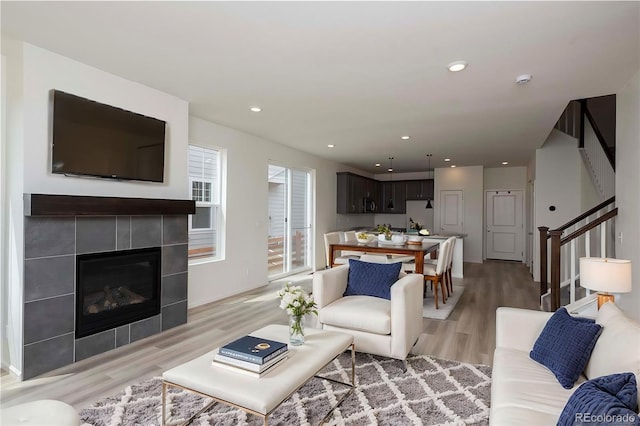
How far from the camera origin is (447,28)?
2.38 m

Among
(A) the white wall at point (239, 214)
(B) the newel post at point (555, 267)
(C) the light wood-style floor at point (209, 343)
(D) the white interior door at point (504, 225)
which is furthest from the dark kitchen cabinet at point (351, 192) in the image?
(B) the newel post at point (555, 267)

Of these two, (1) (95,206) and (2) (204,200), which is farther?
(2) (204,200)

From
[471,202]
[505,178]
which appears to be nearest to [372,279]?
[471,202]

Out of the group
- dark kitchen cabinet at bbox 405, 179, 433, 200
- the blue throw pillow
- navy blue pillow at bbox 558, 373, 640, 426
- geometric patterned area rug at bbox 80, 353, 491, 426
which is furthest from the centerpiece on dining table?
dark kitchen cabinet at bbox 405, 179, 433, 200

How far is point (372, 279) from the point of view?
348cm

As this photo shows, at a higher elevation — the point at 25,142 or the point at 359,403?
the point at 25,142

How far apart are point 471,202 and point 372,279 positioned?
646 cm

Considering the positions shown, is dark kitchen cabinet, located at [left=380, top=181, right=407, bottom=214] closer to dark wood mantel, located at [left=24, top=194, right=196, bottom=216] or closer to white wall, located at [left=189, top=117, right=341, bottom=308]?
white wall, located at [left=189, top=117, right=341, bottom=308]

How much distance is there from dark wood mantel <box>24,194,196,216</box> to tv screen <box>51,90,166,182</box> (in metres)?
0.24

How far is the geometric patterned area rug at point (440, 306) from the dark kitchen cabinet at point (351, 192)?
11.5 ft

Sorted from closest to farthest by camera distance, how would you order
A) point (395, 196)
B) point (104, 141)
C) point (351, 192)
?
point (104, 141)
point (351, 192)
point (395, 196)

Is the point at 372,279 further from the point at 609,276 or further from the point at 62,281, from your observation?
the point at 62,281

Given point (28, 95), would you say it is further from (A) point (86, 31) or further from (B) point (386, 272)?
(B) point (386, 272)

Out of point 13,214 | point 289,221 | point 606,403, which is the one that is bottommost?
point 606,403
